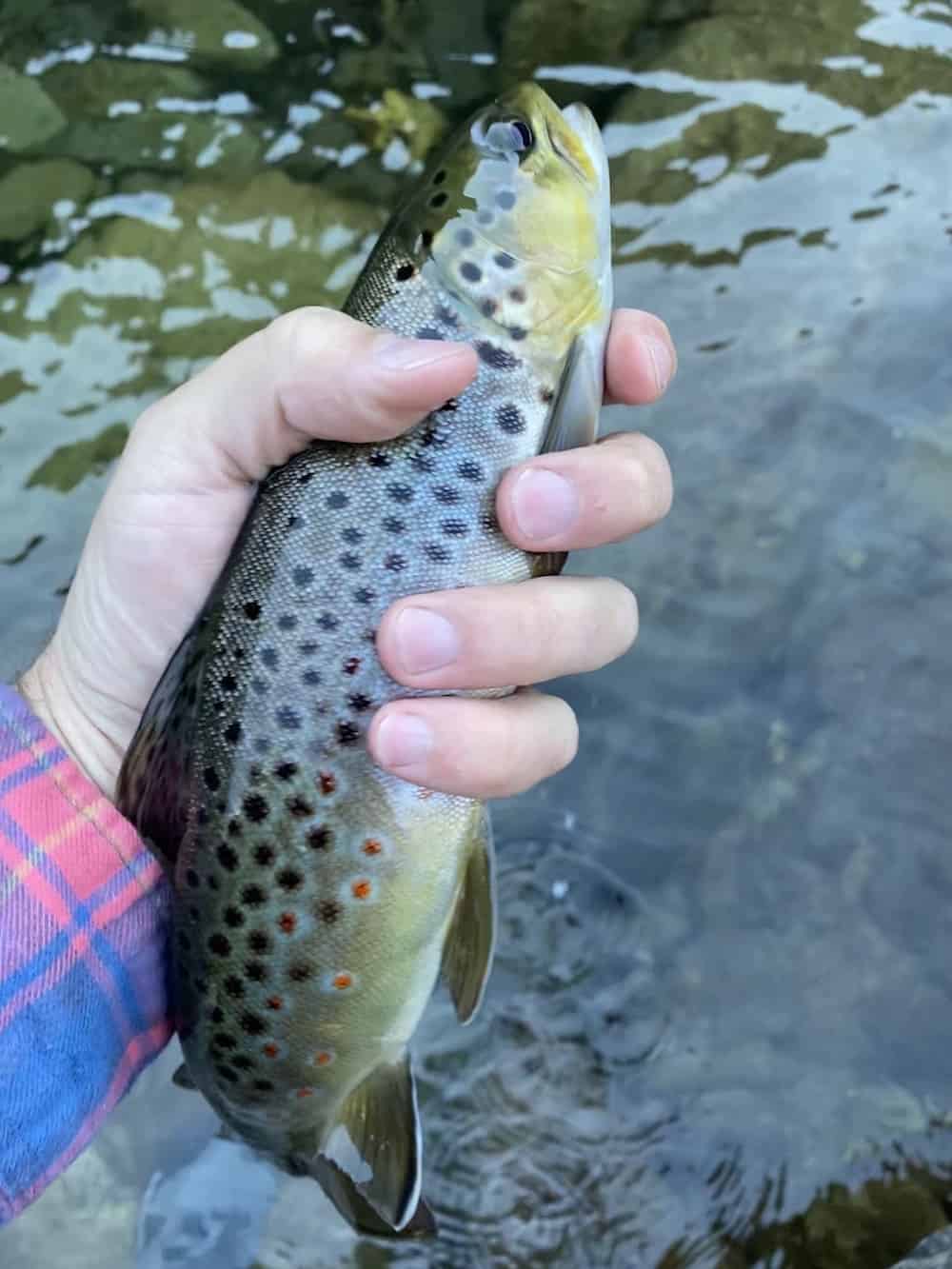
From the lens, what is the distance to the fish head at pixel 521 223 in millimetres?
1888

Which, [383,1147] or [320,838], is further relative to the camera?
[383,1147]

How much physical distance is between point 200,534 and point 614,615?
35.9 inches

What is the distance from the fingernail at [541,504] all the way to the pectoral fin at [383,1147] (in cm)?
106

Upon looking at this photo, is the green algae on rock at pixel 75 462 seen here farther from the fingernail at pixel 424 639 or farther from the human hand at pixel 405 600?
the fingernail at pixel 424 639

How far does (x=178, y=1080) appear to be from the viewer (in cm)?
228

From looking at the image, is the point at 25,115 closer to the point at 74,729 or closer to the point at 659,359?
the point at 74,729

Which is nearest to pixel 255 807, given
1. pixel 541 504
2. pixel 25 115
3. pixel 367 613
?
pixel 367 613

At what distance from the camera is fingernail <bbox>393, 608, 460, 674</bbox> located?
71.8 inches

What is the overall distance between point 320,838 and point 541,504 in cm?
67

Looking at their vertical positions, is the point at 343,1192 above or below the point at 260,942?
below

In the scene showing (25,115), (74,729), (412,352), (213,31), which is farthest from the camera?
(213,31)

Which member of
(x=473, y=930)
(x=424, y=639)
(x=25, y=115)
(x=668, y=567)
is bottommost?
(x=668, y=567)

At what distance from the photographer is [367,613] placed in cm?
187

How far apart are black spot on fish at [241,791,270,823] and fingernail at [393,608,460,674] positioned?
34 cm
